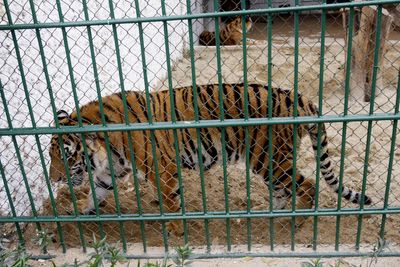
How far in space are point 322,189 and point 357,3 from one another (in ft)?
7.02

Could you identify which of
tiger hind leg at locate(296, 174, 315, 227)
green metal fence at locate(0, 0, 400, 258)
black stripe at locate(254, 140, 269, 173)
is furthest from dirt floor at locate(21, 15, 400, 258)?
black stripe at locate(254, 140, 269, 173)

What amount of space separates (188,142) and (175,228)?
0.66 meters

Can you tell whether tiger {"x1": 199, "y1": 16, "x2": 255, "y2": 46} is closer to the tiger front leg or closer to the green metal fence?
the green metal fence

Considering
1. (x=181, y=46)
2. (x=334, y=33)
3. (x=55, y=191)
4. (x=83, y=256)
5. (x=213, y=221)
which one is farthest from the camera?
(x=334, y=33)

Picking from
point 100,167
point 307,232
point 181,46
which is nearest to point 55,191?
point 100,167

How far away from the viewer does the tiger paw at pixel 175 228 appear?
12.7 ft

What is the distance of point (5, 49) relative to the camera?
3.55 meters

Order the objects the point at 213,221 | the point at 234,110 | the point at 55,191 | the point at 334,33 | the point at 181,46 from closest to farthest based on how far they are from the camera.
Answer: the point at 234,110 < the point at 213,221 < the point at 55,191 < the point at 181,46 < the point at 334,33

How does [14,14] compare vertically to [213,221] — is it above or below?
above

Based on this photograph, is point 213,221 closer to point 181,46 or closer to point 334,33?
point 181,46

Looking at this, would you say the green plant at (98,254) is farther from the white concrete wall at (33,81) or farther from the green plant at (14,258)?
the white concrete wall at (33,81)

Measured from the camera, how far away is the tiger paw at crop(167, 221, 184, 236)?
3.88 meters

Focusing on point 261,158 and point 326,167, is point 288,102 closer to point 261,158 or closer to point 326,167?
point 261,158

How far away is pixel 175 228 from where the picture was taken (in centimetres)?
388
